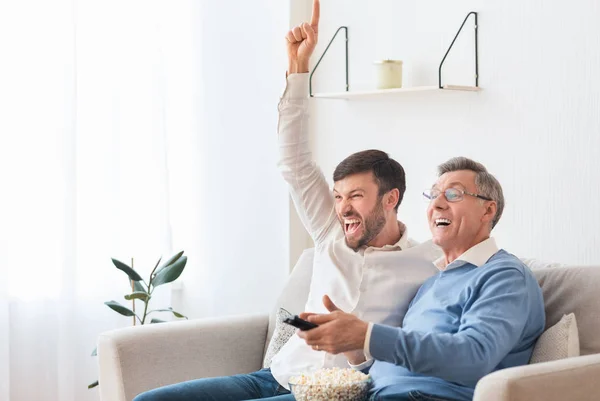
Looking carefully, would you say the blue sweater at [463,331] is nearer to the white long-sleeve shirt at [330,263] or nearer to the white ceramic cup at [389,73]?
the white long-sleeve shirt at [330,263]

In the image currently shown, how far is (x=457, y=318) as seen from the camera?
216 centimetres

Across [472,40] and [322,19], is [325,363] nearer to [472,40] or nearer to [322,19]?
[472,40]

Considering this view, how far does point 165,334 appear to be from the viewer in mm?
2771

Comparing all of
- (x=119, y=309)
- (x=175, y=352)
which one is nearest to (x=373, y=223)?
(x=175, y=352)

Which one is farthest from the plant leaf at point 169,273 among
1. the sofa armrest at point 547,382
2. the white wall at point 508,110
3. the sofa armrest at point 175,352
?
the sofa armrest at point 547,382

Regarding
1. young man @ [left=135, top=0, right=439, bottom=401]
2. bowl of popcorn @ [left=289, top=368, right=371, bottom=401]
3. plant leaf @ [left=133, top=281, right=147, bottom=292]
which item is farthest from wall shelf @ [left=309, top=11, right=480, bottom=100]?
bowl of popcorn @ [left=289, top=368, right=371, bottom=401]

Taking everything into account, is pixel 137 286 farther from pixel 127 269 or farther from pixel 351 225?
pixel 351 225

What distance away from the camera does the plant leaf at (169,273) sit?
3.45 meters

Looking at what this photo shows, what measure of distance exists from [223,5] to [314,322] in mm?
2247

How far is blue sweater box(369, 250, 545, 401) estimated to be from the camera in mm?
1932

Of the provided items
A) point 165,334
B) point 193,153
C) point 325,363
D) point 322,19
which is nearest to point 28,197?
point 193,153

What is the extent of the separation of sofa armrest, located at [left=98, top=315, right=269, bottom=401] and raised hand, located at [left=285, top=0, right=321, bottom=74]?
0.86 metres

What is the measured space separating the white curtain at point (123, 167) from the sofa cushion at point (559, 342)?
1708 mm

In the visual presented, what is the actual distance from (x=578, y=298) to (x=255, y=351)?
1.13m
